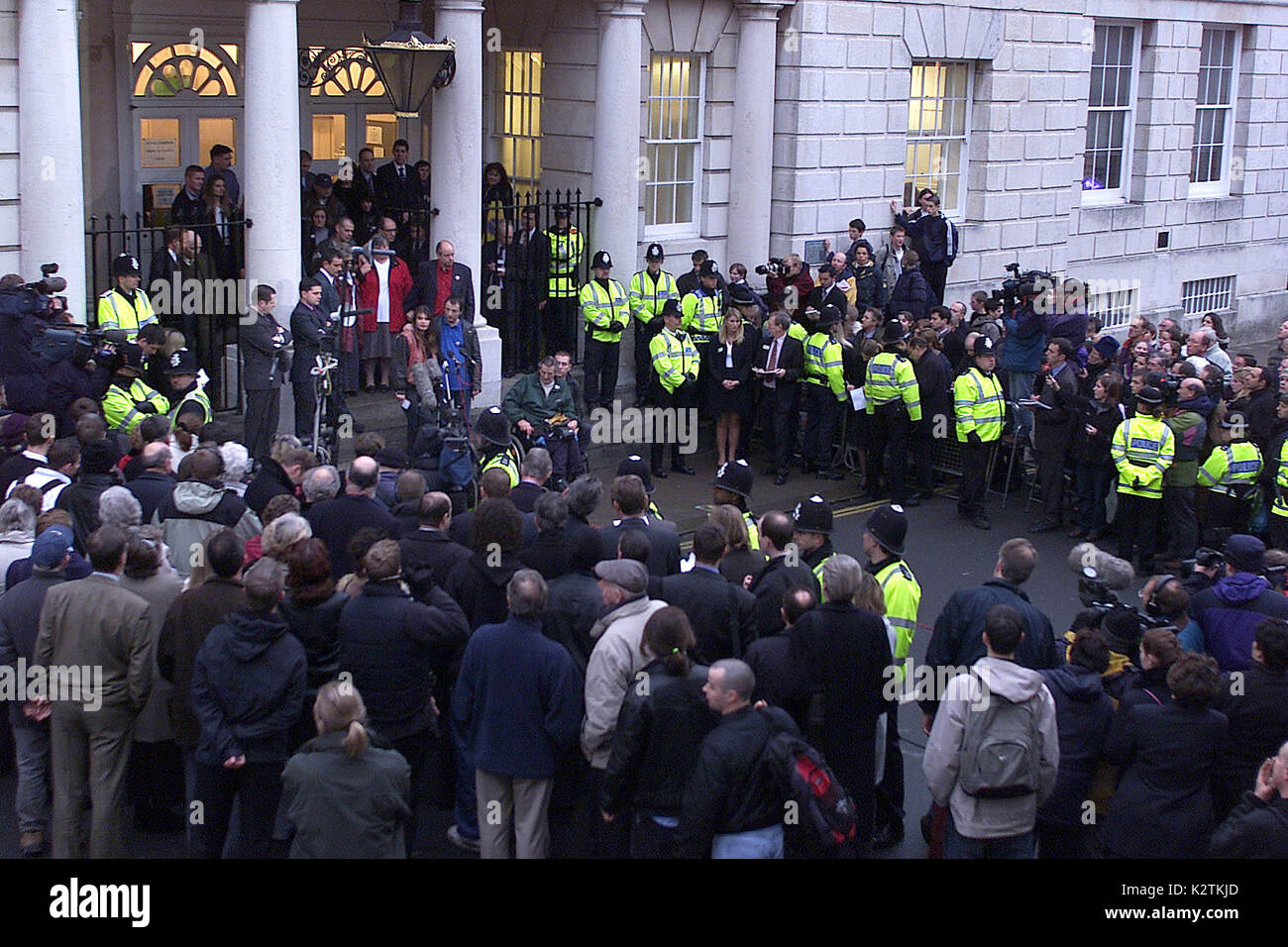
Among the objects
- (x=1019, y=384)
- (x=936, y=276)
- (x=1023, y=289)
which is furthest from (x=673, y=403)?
(x=936, y=276)

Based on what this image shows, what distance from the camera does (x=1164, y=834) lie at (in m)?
6.98

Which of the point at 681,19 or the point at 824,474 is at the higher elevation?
the point at 681,19

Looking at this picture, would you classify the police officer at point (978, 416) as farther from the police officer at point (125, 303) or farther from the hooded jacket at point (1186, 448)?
the police officer at point (125, 303)

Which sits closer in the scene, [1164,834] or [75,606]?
[1164,834]

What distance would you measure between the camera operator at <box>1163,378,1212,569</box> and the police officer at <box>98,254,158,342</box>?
30.1 feet

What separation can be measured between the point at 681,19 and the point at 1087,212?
873 centimetres

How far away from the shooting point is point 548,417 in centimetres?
1366

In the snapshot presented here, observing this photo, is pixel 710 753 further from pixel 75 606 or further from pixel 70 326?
pixel 70 326

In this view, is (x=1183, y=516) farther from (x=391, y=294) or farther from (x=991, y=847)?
(x=391, y=294)

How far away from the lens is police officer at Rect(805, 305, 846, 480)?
15578mm

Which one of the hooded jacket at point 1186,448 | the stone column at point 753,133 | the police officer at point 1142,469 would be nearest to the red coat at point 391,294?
the stone column at point 753,133

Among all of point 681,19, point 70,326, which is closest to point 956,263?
point 681,19

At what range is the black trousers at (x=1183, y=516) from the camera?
13.4m

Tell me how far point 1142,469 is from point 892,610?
591cm
